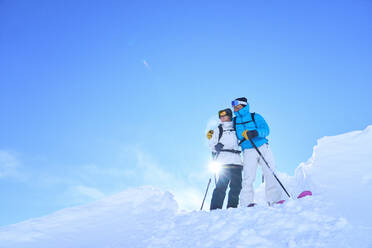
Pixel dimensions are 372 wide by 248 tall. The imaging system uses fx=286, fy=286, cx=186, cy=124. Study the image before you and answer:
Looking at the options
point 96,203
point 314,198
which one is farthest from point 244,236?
point 96,203

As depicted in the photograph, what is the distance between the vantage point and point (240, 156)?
6660mm

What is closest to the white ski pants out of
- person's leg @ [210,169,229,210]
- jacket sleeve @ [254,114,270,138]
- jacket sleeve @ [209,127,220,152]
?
jacket sleeve @ [254,114,270,138]

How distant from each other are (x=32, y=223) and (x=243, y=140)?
474 centimetres

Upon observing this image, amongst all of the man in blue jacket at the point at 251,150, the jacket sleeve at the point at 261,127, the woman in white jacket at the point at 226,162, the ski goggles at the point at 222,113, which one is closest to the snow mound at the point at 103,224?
the woman in white jacket at the point at 226,162

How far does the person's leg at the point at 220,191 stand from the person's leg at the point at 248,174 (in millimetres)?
400

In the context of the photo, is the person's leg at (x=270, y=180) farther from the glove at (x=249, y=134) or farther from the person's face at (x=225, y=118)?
the person's face at (x=225, y=118)

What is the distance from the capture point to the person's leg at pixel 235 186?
6216 millimetres

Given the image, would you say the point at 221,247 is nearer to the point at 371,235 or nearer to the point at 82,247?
the point at 371,235

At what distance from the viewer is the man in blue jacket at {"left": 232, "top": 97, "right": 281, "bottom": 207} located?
19.8 ft

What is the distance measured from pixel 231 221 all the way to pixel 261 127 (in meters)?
2.75

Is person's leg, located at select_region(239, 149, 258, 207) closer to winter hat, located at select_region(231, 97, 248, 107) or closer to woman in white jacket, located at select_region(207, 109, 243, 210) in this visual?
woman in white jacket, located at select_region(207, 109, 243, 210)

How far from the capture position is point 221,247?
353 cm

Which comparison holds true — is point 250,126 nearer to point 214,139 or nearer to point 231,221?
point 214,139

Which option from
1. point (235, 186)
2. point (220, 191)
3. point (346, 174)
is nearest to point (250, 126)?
point (235, 186)
